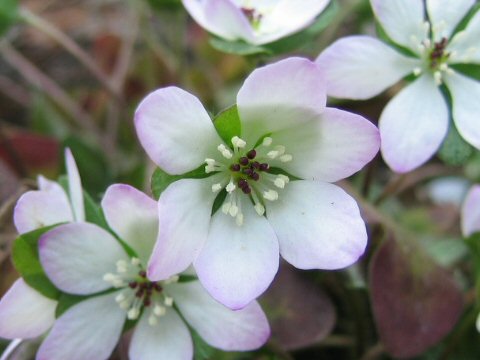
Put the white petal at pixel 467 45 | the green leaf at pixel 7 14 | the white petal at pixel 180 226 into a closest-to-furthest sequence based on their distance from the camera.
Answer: the white petal at pixel 180 226, the white petal at pixel 467 45, the green leaf at pixel 7 14

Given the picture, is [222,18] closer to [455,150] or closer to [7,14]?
[455,150]

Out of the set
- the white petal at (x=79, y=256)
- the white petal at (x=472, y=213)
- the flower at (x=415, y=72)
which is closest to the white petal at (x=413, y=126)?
the flower at (x=415, y=72)

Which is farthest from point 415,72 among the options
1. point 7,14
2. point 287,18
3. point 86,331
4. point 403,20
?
point 7,14

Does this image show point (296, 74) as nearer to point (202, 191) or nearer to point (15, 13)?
point (202, 191)

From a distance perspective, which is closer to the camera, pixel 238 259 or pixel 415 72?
pixel 238 259

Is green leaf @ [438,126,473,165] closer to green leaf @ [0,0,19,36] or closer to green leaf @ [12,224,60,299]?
green leaf @ [12,224,60,299]

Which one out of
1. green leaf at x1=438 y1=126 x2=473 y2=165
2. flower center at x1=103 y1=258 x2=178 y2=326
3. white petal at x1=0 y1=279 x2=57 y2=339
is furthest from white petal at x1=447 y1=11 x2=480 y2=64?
white petal at x1=0 y1=279 x2=57 y2=339

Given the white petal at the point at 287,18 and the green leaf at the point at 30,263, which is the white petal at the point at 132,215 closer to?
the green leaf at the point at 30,263

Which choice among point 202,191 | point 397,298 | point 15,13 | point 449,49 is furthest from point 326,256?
point 15,13
